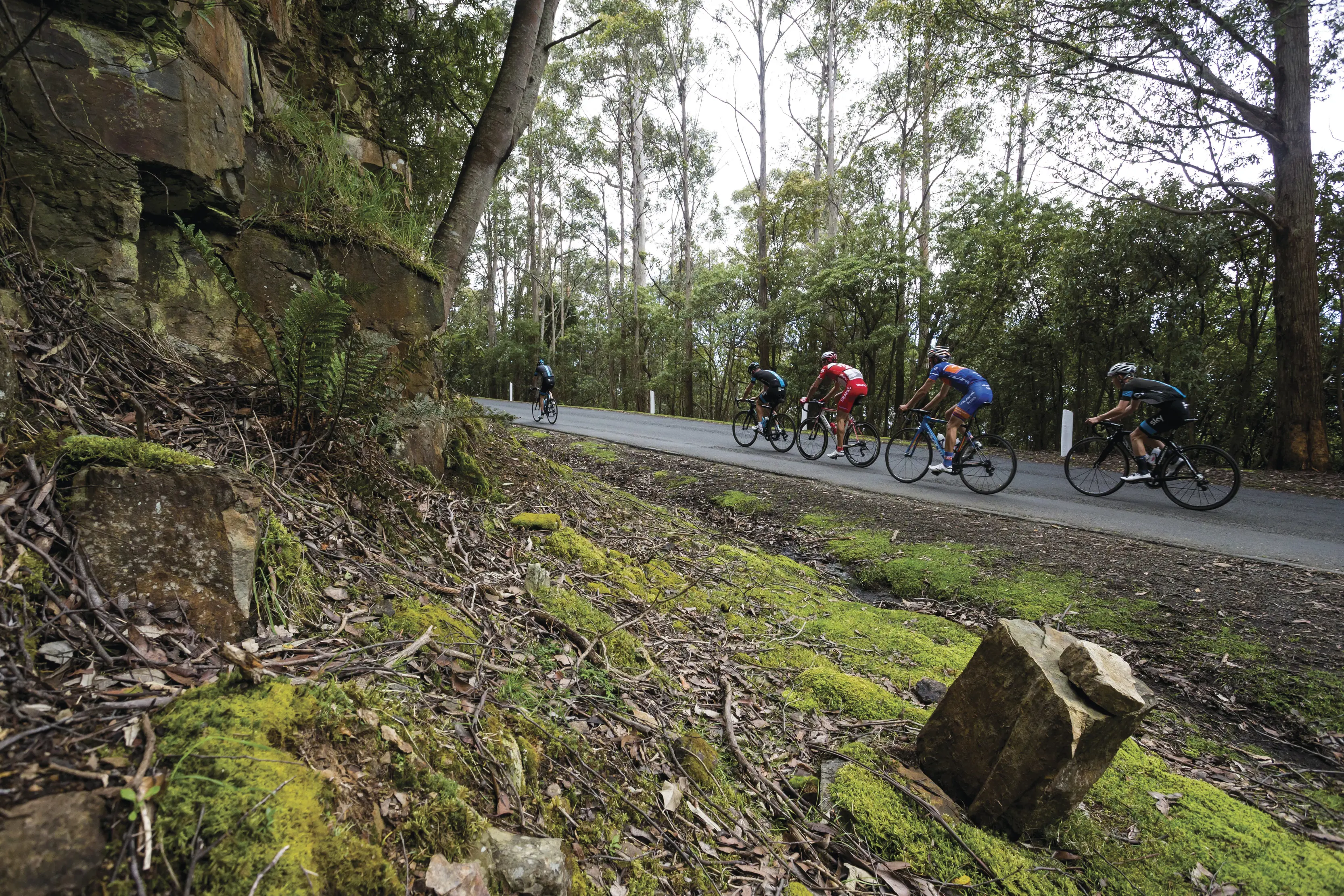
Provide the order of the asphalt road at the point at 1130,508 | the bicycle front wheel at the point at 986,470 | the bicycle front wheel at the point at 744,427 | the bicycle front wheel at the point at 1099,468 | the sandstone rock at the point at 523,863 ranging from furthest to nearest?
the bicycle front wheel at the point at 744,427
the bicycle front wheel at the point at 986,470
the bicycle front wheel at the point at 1099,468
the asphalt road at the point at 1130,508
the sandstone rock at the point at 523,863

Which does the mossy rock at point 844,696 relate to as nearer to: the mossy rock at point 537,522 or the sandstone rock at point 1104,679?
the sandstone rock at point 1104,679

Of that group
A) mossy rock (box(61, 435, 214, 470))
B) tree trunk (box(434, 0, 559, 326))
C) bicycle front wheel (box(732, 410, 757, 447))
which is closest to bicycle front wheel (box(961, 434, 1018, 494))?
bicycle front wheel (box(732, 410, 757, 447))

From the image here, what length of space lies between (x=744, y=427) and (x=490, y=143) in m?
9.18

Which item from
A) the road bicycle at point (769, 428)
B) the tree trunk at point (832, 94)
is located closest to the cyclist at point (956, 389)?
the road bicycle at point (769, 428)

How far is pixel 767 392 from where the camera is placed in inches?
484

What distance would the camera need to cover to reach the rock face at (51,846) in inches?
34.1

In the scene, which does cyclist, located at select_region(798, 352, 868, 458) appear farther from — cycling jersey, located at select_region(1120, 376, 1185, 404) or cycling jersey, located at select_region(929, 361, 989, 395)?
cycling jersey, located at select_region(1120, 376, 1185, 404)

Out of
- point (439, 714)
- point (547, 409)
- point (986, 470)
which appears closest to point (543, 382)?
point (547, 409)

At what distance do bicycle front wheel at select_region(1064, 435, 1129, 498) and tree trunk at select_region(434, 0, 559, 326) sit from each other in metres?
8.23

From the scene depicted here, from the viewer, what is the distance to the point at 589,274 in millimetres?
44031

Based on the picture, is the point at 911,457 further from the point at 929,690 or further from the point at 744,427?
the point at 929,690

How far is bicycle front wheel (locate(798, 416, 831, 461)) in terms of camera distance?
36.8 feet

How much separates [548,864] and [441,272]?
423cm

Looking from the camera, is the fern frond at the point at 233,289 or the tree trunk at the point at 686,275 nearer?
the fern frond at the point at 233,289
